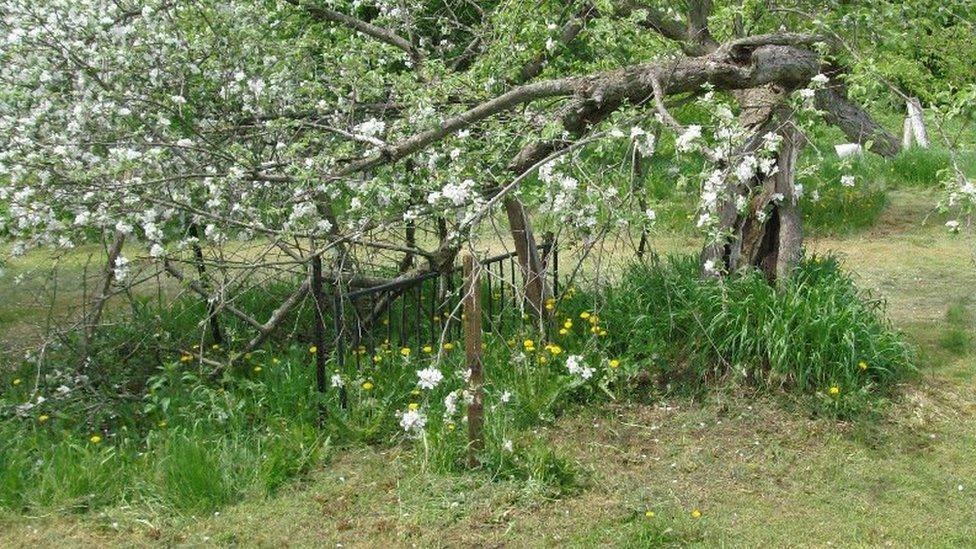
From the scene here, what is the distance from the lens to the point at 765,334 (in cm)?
541

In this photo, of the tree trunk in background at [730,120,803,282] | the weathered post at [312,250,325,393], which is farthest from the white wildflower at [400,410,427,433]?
the tree trunk in background at [730,120,803,282]

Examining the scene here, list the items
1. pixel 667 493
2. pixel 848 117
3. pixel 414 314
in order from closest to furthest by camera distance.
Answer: pixel 667 493 < pixel 848 117 < pixel 414 314

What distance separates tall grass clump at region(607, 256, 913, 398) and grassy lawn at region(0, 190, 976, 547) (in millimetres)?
180

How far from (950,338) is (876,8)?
2221 millimetres

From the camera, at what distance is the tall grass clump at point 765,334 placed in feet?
17.7

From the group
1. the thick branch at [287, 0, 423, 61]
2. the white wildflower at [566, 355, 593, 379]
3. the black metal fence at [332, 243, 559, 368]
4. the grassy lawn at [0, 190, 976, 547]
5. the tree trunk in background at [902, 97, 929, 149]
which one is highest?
the thick branch at [287, 0, 423, 61]

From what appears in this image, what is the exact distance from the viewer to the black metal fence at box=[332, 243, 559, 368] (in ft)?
18.7

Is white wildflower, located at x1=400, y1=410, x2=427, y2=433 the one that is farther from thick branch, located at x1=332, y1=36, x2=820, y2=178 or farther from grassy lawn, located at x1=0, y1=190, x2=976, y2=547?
thick branch, located at x1=332, y1=36, x2=820, y2=178

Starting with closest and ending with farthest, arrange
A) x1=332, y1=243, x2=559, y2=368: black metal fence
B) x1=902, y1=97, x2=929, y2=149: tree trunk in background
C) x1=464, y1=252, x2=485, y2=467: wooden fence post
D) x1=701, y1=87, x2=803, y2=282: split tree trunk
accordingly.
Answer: x1=464, y1=252, x2=485, y2=467: wooden fence post
x1=332, y1=243, x2=559, y2=368: black metal fence
x1=701, y1=87, x2=803, y2=282: split tree trunk
x1=902, y1=97, x2=929, y2=149: tree trunk in background

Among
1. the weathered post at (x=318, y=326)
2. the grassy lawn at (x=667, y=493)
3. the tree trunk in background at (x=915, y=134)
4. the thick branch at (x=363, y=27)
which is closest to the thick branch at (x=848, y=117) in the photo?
the grassy lawn at (x=667, y=493)

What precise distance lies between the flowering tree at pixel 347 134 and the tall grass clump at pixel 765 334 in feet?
0.82

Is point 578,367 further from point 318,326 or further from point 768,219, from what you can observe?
point 768,219

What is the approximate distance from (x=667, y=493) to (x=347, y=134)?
2.24m

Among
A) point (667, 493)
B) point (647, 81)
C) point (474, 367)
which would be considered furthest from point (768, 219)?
point (474, 367)
